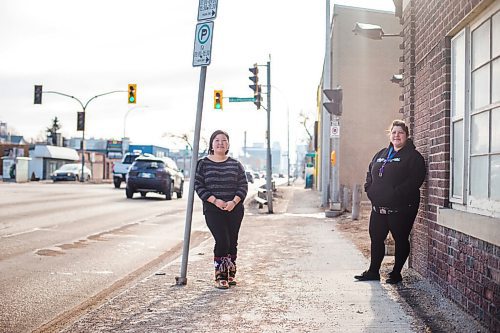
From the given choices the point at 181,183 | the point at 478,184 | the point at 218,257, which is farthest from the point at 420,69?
the point at 181,183

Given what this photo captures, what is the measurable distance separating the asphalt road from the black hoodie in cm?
314

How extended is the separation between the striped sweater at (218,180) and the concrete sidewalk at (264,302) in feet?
3.23

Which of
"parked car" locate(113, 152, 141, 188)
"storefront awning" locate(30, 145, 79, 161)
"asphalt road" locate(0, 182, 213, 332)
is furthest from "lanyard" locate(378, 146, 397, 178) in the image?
"storefront awning" locate(30, 145, 79, 161)

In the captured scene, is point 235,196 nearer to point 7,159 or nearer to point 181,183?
point 181,183

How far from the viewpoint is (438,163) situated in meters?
6.21

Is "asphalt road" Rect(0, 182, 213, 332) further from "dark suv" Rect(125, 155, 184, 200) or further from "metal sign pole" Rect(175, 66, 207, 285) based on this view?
"dark suv" Rect(125, 155, 184, 200)

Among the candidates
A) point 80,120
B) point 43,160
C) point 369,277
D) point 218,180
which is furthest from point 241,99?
point 43,160

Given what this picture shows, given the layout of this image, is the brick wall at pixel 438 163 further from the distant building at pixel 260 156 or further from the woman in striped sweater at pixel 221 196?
the distant building at pixel 260 156

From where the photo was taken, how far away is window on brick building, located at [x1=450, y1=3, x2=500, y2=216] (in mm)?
4789

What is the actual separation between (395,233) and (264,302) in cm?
165

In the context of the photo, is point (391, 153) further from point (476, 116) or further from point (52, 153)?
point (52, 153)

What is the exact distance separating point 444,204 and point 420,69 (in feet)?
6.23

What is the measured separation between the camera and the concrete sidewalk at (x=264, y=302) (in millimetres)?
5133

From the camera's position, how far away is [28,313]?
596 cm
